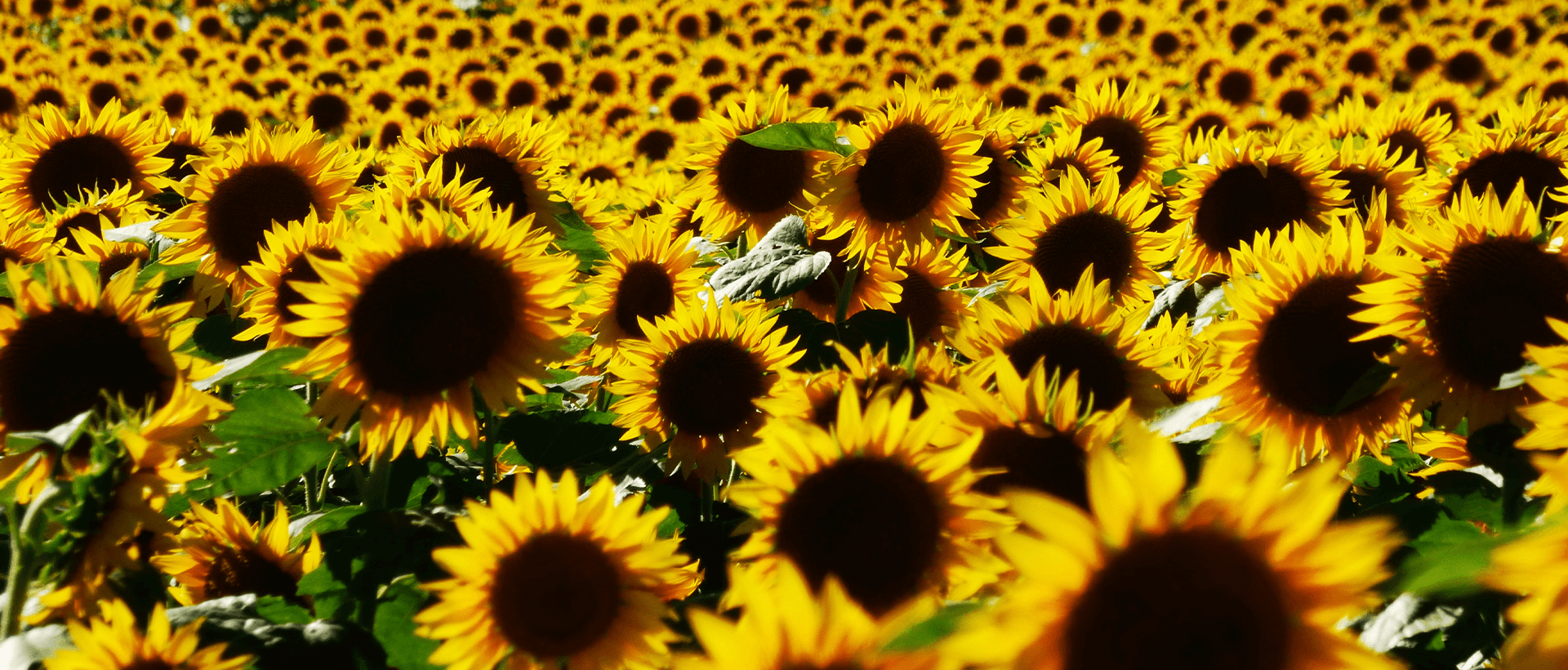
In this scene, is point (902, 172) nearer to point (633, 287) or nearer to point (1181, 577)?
point (633, 287)

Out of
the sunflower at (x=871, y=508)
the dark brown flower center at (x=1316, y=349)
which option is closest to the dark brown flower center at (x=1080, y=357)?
the dark brown flower center at (x=1316, y=349)

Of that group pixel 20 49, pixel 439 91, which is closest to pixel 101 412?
pixel 439 91

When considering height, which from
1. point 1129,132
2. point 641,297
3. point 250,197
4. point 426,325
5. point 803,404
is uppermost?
point 426,325

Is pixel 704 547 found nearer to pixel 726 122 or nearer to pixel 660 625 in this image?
pixel 660 625

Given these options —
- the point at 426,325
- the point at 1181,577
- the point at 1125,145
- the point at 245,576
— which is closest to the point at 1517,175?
the point at 1125,145

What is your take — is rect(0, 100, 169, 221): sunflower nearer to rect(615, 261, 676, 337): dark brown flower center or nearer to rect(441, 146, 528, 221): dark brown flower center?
rect(441, 146, 528, 221): dark brown flower center

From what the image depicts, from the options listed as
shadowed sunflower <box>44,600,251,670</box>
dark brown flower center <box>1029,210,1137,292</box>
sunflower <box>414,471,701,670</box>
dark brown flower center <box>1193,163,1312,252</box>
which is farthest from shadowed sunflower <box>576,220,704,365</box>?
shadowed sunflower <box>44,600,251,670</box>
